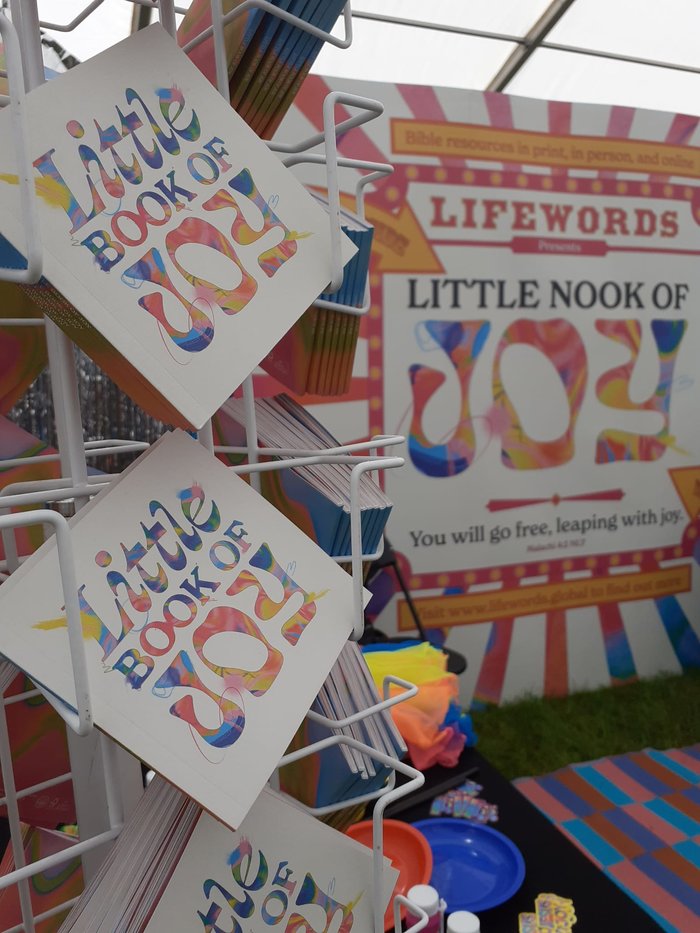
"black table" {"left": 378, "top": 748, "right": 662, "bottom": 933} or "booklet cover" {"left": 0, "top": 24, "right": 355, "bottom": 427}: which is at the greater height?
"booklet cover" {"left": 0, "top": 24, "right": 355, "bottom": 427}

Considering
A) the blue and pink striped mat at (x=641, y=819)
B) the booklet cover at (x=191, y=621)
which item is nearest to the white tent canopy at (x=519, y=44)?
the booklet cover at (x=191, y=621)

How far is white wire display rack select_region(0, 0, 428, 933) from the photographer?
48 cm

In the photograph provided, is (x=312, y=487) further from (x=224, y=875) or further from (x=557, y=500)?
(x=557, y=500)

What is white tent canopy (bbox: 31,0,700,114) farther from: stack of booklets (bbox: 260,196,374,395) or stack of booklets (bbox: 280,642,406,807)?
stack of booklets (bbox: 280,642,406,807)

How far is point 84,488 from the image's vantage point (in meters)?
0.61

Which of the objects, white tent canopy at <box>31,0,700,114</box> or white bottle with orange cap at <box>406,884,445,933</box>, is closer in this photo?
white bottle with orange cap at <box>406,884,445,933</box>

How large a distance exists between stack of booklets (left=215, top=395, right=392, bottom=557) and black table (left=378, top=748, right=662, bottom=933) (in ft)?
2.35

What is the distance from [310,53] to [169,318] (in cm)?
32

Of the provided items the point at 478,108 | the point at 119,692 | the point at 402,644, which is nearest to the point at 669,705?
the point at 402,644

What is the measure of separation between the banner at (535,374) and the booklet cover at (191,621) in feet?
6.29

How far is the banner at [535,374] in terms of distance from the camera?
2.61 m

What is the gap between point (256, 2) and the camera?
23.8 inches

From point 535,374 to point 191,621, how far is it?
247cm

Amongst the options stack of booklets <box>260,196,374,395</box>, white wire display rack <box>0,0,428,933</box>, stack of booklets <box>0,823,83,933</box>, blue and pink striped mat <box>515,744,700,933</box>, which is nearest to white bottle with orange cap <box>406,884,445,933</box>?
white wire display rack <box>0,0,428,933</box>
